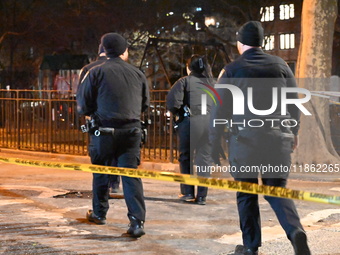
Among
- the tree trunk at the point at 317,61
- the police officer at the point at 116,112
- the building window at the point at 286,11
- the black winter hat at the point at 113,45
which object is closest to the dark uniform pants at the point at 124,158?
the police officer at the point at 116,112

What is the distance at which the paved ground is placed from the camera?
20.5 feet

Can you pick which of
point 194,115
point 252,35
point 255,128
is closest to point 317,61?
point 194,115

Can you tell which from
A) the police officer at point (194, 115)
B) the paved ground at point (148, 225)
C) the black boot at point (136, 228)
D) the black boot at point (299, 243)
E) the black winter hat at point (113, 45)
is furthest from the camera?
the police officer at point (194, 115)

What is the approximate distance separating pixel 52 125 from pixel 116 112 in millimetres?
8167

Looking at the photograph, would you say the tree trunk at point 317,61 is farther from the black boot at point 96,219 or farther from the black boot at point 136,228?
the black boot at point 136,228

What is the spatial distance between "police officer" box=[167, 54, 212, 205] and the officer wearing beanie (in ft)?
9.78

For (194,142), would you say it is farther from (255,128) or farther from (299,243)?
(299,243)

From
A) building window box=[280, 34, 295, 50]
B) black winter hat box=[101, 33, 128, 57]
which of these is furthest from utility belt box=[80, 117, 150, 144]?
building window box=[280, 34, 295, 50]

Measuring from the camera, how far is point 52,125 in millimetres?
14820

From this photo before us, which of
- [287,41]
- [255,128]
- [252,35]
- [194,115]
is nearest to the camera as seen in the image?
[255,128]

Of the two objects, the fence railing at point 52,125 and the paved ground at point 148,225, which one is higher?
the fence railing at point 52,125

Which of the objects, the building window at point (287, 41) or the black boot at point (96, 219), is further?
the building window at point (287, 41)

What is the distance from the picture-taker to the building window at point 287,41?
200 ft

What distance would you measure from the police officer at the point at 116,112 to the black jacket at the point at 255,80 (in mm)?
1500
